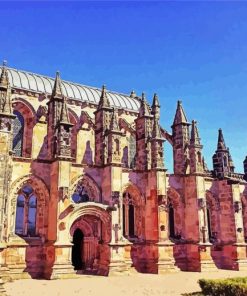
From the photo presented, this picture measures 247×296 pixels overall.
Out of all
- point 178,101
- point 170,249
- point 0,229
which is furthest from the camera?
point 178,101

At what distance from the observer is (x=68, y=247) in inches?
835

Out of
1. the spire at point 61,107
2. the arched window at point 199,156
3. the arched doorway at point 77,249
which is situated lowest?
the arched doorway at point 77,249

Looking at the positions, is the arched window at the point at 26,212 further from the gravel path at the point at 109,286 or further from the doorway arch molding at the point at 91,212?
the gravel path at the point at 109,286

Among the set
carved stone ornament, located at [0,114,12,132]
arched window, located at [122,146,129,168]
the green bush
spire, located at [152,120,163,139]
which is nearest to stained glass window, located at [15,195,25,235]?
carved stone ornament, located at [0,114,12,132]

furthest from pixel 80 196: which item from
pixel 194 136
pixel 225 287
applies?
pixel 225 287

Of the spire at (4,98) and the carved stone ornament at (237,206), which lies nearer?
the spire at (4,98)

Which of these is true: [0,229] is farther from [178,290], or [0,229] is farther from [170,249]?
[170,249]

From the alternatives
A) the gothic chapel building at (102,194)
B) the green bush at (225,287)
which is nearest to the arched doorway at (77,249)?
the gothic chapel building at (102,194)

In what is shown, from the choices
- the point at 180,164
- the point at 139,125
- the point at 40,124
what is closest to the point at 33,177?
the point at 40,124

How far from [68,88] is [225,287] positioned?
78.1ft

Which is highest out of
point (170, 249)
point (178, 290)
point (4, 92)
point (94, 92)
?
point (94, 92)

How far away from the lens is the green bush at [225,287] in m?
13.6

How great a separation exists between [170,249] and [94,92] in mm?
16952

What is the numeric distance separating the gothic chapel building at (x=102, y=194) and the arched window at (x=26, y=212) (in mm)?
63
